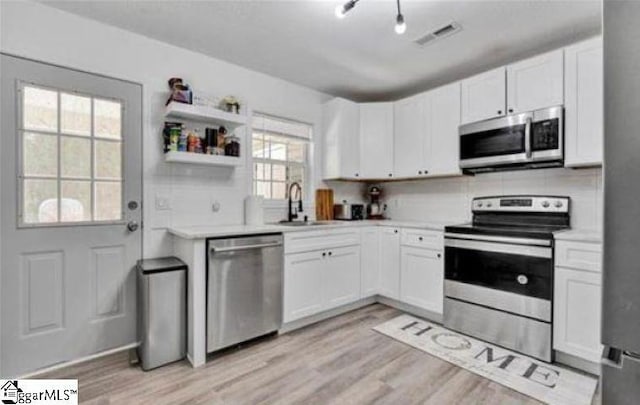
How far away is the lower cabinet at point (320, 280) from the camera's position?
280cm

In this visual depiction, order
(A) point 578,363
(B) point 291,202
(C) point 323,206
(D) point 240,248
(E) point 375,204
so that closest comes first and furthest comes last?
1. (A) point 578,363
2. (D) point 240,248
3. (B) point 291,202
4. (C) point 323,206
5. (E) point 375,204

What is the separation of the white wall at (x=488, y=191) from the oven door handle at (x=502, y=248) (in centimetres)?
38

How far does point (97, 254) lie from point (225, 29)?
2002mm

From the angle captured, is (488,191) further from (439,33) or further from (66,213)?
(66,213)

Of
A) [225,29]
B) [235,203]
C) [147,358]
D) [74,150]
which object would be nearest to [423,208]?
[235,203]

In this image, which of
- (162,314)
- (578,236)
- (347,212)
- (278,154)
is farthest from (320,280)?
(578,236)

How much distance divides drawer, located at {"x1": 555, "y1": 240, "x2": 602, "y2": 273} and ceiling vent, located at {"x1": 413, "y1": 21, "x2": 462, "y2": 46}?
5.80ft

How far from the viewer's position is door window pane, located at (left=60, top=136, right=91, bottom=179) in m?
2.27

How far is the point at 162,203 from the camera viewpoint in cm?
268

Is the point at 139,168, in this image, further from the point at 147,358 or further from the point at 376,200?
the point at 376,200

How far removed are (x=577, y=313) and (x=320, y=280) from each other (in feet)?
6.38

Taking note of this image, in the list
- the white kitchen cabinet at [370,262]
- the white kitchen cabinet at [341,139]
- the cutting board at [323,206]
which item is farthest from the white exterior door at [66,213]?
the white kitchen cabinet at [370,262]

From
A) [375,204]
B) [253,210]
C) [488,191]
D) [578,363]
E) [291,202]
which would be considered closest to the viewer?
[578,363]

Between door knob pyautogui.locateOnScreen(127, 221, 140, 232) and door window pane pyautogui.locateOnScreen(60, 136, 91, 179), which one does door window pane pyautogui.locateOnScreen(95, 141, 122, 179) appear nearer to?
door window pane pyautogui.locateOnScreen(60, 136, 91, 179)
